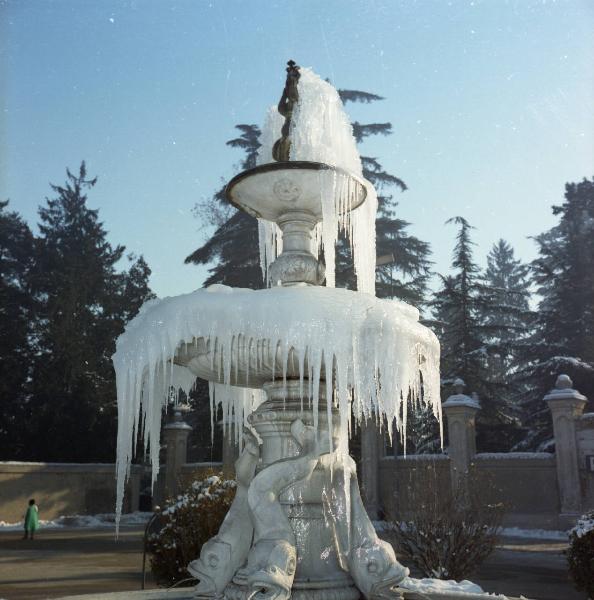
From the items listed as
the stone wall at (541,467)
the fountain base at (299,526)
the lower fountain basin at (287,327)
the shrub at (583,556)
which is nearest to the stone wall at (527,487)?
the stone wall at (541,467)

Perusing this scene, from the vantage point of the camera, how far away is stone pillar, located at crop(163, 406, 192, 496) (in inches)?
923

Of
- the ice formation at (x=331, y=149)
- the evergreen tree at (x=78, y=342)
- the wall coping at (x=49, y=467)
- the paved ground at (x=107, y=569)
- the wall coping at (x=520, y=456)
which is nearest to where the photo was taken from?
the ice formation at (x=331, y=149)

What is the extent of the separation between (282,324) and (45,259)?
3191 cm

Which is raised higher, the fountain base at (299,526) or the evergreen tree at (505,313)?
the evergreen tree at (505,313)

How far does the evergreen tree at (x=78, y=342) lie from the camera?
27.6 m

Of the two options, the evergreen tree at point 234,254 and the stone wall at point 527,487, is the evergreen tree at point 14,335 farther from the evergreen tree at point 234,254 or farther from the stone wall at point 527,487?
the stone wall at point 527,487

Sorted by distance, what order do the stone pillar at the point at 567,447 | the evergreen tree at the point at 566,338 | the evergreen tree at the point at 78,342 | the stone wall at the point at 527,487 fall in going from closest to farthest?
the stone pillar at the point at 567,447
the stone wall at the point at 527,487
the evergreen tree at the point at 566,338
the evergreen tree at the point at 78,342

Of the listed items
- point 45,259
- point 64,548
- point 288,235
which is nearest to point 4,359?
point 45,259

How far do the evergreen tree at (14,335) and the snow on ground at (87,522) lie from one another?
6.83 m

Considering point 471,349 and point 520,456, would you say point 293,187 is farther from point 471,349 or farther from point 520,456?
point 471,349

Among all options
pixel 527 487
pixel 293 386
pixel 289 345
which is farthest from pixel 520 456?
pixel 289 345

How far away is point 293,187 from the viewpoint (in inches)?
184

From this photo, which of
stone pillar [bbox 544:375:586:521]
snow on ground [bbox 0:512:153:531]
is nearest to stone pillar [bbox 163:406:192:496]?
snow on ground [bbox 0:512:153:531]

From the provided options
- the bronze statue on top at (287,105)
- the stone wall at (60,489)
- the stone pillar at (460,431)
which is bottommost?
the stone wall at (60,489)
